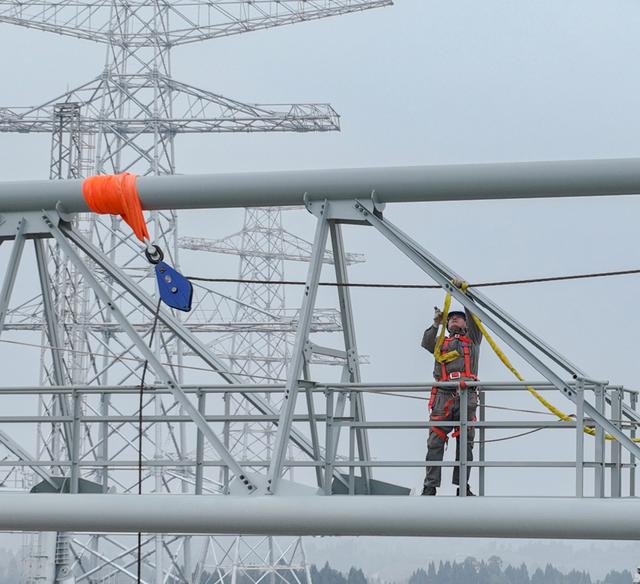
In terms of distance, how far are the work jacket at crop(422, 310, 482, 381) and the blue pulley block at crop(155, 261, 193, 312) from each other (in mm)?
2877

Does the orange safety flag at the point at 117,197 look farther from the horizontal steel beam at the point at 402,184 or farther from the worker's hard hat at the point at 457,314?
the worker's hard hat at the point at 457,314

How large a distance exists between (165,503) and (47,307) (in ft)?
7.99

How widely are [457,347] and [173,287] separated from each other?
3275 millimetres

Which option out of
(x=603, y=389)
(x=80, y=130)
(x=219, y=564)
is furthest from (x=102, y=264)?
(x=219, y=564)

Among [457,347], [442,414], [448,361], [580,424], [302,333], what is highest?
[457,347]

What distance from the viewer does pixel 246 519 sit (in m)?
12.6

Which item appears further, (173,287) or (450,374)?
(450,374)

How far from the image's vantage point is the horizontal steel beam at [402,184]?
12.5 m

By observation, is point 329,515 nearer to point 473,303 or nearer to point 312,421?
point 312,421

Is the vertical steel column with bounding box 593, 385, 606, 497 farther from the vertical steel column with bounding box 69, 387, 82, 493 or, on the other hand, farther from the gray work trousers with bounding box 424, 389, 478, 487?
the vertical steel column with bounding box 69, 387, 82, 493

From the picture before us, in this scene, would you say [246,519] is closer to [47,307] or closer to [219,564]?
[47,307]

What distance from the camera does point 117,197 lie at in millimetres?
13375

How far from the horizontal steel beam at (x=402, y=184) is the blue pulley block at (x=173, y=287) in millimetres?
682

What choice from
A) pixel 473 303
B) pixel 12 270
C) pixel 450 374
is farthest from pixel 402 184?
pixel 12 270
